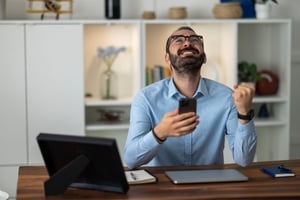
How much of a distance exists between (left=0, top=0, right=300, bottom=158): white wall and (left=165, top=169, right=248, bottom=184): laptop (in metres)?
2.34

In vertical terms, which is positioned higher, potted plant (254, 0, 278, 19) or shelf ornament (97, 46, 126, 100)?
potted plant (254, 0, 278, 19)

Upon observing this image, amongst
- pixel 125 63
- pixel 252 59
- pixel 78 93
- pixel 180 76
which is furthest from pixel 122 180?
pixel 252 59

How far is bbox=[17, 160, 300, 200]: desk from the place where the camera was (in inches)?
97.7

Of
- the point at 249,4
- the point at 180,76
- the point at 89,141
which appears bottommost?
the point at 89,141

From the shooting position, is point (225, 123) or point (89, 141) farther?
point (225, 123)

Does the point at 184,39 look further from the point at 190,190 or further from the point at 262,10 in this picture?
the point at 262,10

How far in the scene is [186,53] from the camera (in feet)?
10.1

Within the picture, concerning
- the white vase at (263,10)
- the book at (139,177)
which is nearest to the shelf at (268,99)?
the white vase at (263,10)

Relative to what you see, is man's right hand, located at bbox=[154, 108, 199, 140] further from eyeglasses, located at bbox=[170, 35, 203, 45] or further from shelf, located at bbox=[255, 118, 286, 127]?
shelf, located at bbox=[255, 118, 286, 127]

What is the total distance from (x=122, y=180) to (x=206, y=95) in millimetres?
850

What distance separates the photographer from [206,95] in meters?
3.18


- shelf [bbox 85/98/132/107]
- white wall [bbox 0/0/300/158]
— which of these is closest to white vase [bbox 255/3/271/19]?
white wall [bbox 0/0/300/158]

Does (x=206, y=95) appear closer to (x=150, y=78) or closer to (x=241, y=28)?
(x=150, y=78)

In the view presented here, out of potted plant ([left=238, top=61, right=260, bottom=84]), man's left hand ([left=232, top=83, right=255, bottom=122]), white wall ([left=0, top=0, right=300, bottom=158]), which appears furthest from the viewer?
potted plant ([left=238, top=61, right=260, bottom=84])
